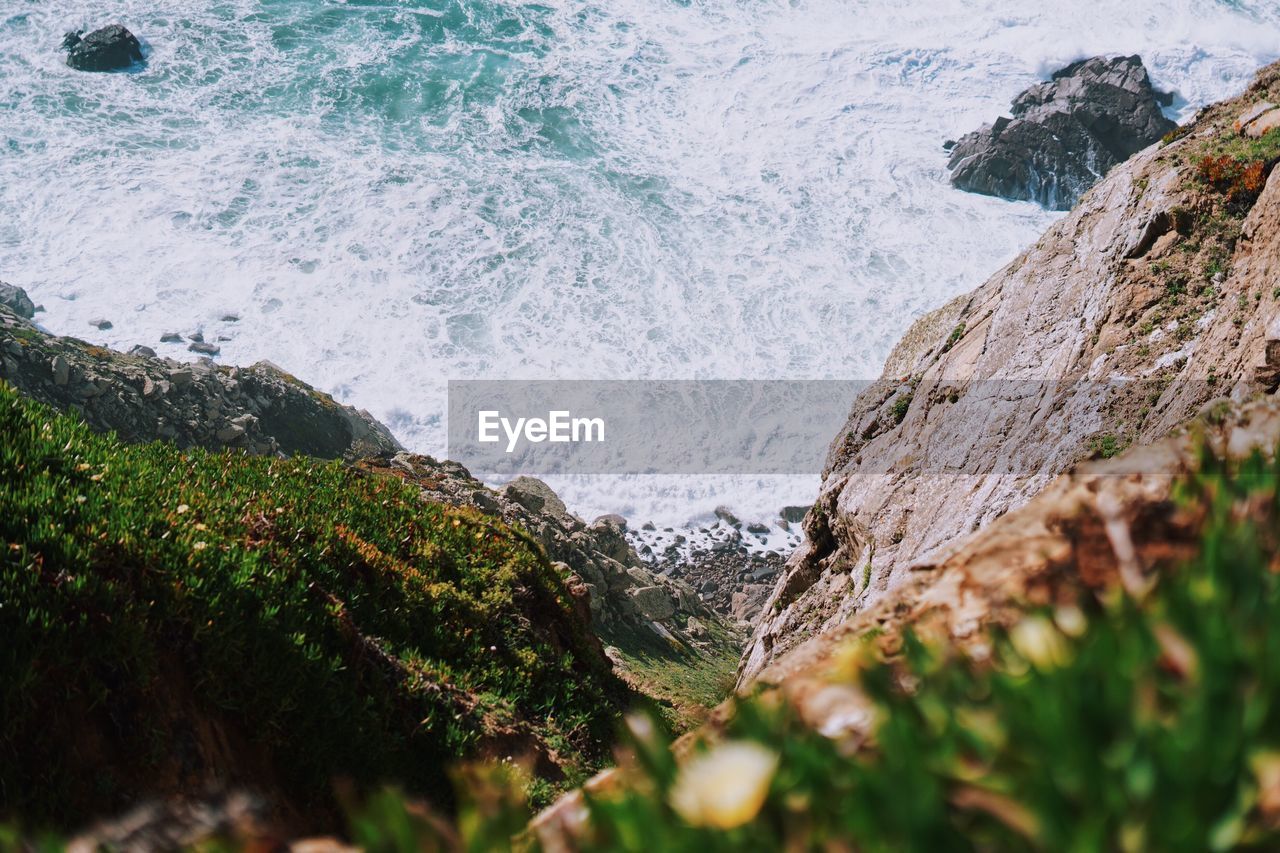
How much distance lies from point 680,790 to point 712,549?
31.2 m

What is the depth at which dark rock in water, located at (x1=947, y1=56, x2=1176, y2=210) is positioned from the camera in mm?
54750

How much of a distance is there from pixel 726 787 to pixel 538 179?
52.2 meters

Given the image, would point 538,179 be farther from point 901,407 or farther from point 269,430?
point 901,407

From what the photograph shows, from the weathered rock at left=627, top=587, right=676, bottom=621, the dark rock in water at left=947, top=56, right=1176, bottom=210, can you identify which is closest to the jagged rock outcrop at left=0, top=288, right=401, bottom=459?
the weathered rock at left=627, top=587, right=676, bottom=621

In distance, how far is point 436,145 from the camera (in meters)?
52.6

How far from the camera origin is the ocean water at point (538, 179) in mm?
40062

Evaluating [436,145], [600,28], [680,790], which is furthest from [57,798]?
[600,28]

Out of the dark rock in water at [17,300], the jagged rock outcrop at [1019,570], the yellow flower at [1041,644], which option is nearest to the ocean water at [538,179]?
the dark rock in water at [17,300]

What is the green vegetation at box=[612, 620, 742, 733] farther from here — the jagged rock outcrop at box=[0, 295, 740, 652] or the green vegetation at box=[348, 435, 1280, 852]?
the green vegetation at box=[348, 435, 1280, 852]

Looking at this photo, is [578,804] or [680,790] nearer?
[680,790]

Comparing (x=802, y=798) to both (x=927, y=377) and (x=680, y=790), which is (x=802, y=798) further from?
(x=927, y=377)

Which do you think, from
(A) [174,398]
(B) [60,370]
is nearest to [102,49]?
(A) [174,398]

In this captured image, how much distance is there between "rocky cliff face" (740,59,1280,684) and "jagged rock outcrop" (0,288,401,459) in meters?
14.1

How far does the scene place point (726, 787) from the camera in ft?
4.01
